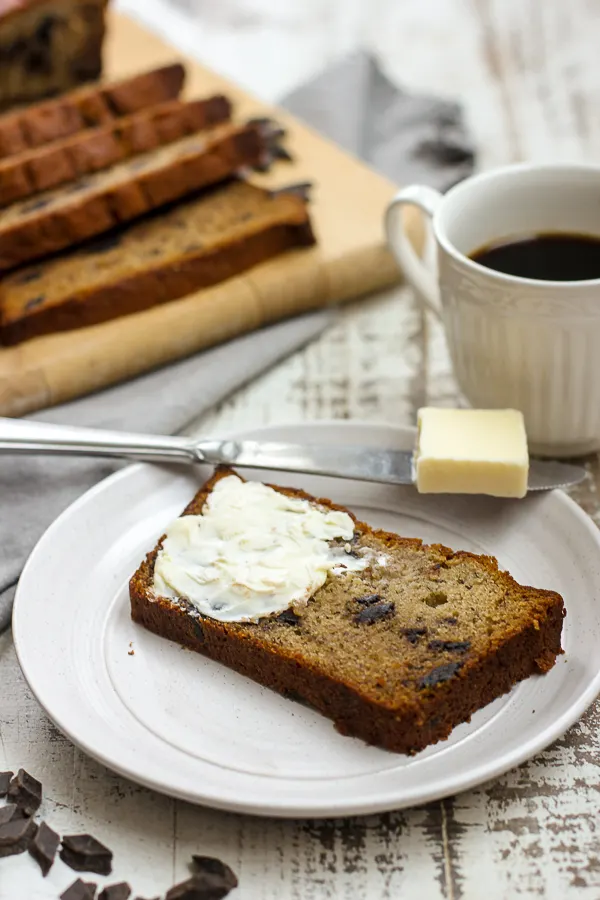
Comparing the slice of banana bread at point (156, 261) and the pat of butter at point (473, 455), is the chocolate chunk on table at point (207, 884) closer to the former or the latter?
the pat of butter at point (473, 455)

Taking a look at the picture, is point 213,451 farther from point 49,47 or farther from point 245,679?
point 49,47

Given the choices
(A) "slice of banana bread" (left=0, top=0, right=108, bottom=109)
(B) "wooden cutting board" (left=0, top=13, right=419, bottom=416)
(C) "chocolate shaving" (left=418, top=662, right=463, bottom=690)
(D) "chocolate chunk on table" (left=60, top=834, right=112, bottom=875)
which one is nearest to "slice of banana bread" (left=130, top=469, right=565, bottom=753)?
(C) "chocolate shaving" (left=418, top=662, right=463, bottom=690)

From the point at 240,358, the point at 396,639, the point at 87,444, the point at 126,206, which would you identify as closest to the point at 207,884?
the point at 396,639

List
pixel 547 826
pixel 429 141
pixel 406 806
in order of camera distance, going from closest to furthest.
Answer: pixel 406 806
pixel 547 826
pixel 429 141

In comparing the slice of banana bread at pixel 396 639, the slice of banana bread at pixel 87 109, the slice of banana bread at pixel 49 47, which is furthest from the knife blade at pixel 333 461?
the slice of banana bread at pixel 49 47

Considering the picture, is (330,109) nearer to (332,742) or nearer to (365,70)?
(365,70)

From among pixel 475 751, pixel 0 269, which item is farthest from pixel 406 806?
pixel 0 269
